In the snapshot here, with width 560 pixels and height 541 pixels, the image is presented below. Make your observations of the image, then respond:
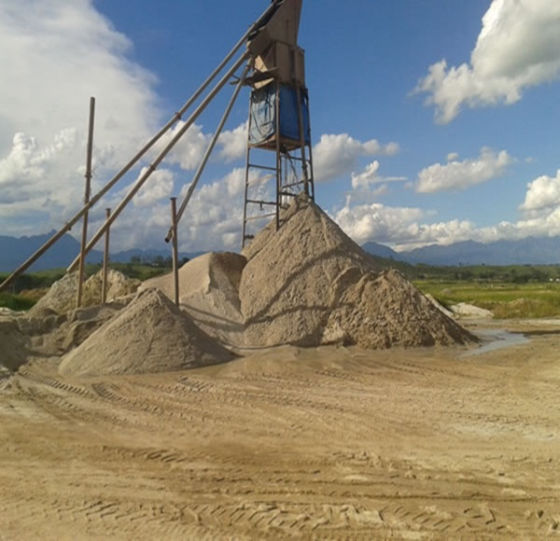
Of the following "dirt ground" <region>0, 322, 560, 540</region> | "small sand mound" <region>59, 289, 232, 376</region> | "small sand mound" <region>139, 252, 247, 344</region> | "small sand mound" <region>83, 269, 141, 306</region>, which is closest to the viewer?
"dirt ground" <region>0, 322, 560, 540</region>

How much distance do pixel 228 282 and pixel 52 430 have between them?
7.08 metres

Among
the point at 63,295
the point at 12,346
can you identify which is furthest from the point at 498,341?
the point at 63,295

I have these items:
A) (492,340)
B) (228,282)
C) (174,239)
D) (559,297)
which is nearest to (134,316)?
(174,239)

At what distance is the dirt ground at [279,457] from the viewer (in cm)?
324

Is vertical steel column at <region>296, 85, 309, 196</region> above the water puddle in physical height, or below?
above

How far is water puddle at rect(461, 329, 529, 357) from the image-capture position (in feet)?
36.7

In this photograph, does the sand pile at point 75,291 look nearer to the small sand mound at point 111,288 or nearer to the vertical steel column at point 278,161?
the small sand mound at point 111,288

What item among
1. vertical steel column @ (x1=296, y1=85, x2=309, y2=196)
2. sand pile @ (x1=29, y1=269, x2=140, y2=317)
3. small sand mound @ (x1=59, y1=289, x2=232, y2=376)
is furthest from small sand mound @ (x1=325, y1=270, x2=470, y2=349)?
sand pile @ (x1=29, y1=269, x2=140, y2=317)

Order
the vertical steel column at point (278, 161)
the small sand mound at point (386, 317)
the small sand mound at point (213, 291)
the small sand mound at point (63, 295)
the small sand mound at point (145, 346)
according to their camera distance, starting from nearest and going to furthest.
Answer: the small sand mound at point (145, 346), the small sand mound at point (386, 317), the small sand mound at point (213, 291), the vertical steel column at point (278, 161), the small sand mound at point (63, 295)

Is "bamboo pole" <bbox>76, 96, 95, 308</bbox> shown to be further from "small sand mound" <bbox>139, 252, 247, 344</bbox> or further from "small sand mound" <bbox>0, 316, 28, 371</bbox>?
"small sand mound" <bbox>139, 252, 247, 344</bbox>

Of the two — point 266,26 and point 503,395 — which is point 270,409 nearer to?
point 503,395

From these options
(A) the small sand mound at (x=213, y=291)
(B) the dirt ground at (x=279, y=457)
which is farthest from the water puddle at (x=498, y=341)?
(A) the small sand mound at (x=213, y=291)

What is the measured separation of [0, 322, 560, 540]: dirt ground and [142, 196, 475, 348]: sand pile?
2786 mm

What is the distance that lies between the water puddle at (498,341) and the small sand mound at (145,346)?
227 inches
